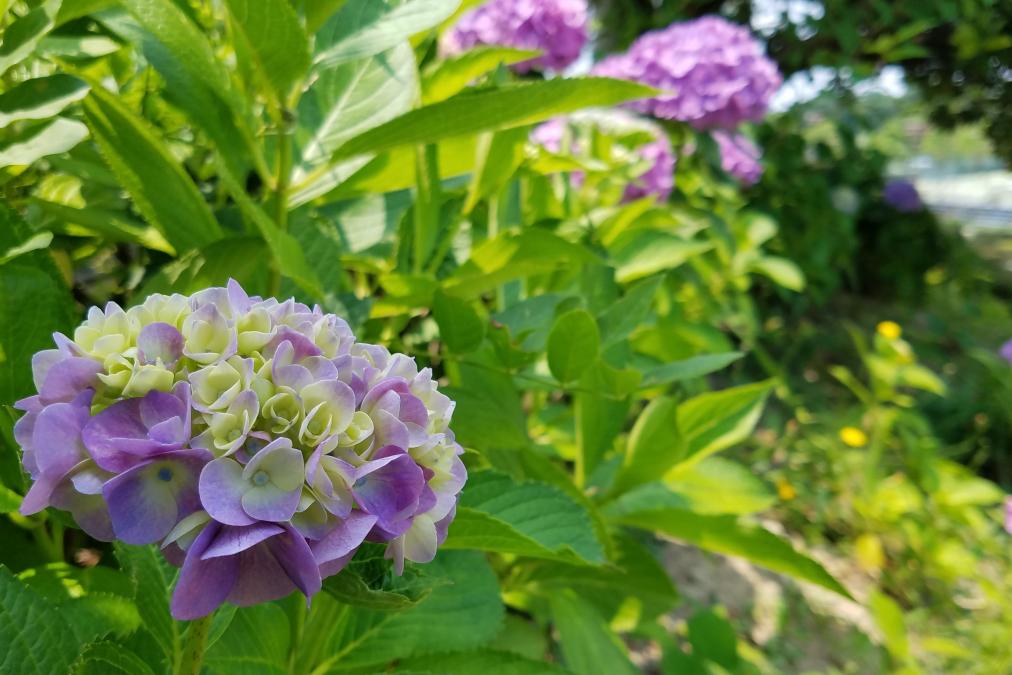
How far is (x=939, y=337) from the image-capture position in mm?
3719

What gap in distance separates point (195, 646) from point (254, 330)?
0.45 ft

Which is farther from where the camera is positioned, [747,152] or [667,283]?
[747,152]

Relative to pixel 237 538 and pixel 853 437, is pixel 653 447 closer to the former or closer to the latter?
pixel 237 538

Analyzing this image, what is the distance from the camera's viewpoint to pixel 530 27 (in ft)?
5.14

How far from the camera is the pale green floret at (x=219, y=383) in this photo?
283mm

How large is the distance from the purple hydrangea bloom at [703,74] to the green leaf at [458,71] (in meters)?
0.91

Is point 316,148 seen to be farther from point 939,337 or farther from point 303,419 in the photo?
point 939,337

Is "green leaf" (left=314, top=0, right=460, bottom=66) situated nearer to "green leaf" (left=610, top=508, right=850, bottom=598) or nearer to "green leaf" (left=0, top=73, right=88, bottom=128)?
"green leaf" (left=0, top=73, right=88, bottom=128)

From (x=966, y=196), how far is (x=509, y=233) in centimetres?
691

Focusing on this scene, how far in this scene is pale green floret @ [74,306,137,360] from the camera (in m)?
0.30

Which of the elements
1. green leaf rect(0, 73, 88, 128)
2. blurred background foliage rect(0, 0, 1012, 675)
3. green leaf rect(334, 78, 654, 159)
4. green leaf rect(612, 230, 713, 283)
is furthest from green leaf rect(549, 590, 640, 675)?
green leaf rect(0, 73, 88, 128)

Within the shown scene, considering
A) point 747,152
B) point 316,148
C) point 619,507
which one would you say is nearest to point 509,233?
point 316,148

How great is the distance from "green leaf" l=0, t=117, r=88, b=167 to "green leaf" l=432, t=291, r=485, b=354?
0.81 ft

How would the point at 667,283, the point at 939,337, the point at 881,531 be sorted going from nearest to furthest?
the point at 667,283
the point at 881,531
the point at 939,337
